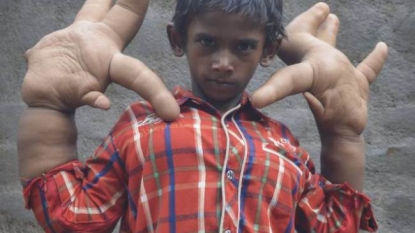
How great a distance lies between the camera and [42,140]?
177 cm

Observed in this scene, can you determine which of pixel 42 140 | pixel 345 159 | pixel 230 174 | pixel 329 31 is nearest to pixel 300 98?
pixel 329 31

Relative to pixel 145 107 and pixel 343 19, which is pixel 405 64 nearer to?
pixel 343 19

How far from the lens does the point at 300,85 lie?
6.08 feet

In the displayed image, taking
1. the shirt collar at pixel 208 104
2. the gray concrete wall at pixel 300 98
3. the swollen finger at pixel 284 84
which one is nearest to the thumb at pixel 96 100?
the shirt collar at pixel 208 104

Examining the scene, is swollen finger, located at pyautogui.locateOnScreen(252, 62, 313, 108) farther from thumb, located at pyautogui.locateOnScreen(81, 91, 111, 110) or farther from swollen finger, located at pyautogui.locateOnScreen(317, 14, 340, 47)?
thumb, located at pyautogui.locateOnScreen(81, 91, 111, 110)

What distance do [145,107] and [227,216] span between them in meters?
0.29

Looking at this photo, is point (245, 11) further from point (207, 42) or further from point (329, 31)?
point (329, 31)

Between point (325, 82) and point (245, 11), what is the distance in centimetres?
24

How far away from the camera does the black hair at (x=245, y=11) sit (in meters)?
1.76

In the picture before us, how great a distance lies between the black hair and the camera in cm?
176

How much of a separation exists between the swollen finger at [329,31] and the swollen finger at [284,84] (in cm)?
16

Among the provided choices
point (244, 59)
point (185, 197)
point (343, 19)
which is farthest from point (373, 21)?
point (185, 197)

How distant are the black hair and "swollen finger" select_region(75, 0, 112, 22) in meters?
0.14

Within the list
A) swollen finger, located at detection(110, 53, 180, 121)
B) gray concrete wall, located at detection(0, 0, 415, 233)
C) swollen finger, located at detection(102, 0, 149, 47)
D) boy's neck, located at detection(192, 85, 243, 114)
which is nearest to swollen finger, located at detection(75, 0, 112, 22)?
swollen finger, located at detection(102, 0, 149, 47)
